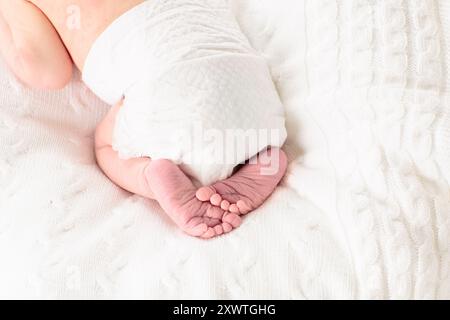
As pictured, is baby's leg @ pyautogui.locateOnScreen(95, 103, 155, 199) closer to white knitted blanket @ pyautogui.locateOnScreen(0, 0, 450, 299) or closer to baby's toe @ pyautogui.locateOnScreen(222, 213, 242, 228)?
white knitted blanket @ pyautogui.locateOnScreen(0, 0, 450, 299)

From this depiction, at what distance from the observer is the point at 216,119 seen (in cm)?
101

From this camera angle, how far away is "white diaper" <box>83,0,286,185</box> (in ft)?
3.33

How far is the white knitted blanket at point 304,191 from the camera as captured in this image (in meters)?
0.91

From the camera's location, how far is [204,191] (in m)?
0.99

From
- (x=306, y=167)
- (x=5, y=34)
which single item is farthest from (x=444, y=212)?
(x=5, y=34)

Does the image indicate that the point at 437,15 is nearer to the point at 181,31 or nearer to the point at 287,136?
the point at 287,136

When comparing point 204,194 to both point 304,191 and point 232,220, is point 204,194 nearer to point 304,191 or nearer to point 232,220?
point 232,220

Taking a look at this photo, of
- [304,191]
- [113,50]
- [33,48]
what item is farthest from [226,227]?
[33,48]

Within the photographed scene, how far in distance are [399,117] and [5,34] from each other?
775 mm

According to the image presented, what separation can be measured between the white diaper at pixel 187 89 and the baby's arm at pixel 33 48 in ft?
0.27

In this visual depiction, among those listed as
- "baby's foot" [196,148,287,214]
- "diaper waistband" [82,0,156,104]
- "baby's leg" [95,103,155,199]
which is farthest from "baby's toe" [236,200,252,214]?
"diaper waistband" [82,0,156,104]

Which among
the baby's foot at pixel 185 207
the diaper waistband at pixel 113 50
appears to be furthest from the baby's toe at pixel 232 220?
the diaper waistband at pixel 113 50

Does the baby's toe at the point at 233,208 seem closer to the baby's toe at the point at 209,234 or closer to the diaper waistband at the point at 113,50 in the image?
the baby's toe at the point at 209,234
